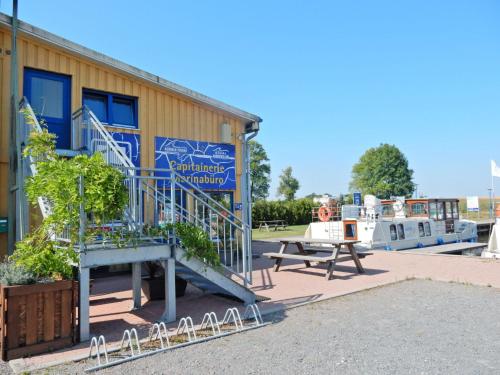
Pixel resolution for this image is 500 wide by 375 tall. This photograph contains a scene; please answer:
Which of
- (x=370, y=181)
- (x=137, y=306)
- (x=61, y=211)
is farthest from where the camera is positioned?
(x=370, y=181)

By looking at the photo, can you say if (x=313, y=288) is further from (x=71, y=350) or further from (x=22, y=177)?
(x=22, y=177)

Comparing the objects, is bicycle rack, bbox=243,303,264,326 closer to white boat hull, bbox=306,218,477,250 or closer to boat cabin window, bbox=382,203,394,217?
white boat hull, bbox=306,218,477,250

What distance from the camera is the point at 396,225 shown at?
58.3 feet

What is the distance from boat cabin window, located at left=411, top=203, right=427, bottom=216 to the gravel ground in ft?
48.1

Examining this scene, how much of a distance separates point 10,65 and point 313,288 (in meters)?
7.69

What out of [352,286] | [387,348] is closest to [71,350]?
[387,348]

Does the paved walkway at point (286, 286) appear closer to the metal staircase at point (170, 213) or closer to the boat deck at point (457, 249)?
the metal staircase at point (170, 213)

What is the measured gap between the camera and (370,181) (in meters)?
70.6

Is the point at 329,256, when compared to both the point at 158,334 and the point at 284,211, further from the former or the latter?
the point at 284,211

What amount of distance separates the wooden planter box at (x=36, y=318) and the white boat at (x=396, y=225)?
1231cm

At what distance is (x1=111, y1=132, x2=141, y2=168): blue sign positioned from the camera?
9.53 m

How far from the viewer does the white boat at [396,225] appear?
1688 cm

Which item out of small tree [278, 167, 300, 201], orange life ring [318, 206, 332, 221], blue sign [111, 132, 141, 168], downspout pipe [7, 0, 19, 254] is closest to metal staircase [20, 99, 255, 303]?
downspout pipe [7, 0, 19, 254]

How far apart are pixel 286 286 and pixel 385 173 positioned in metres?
65.4
